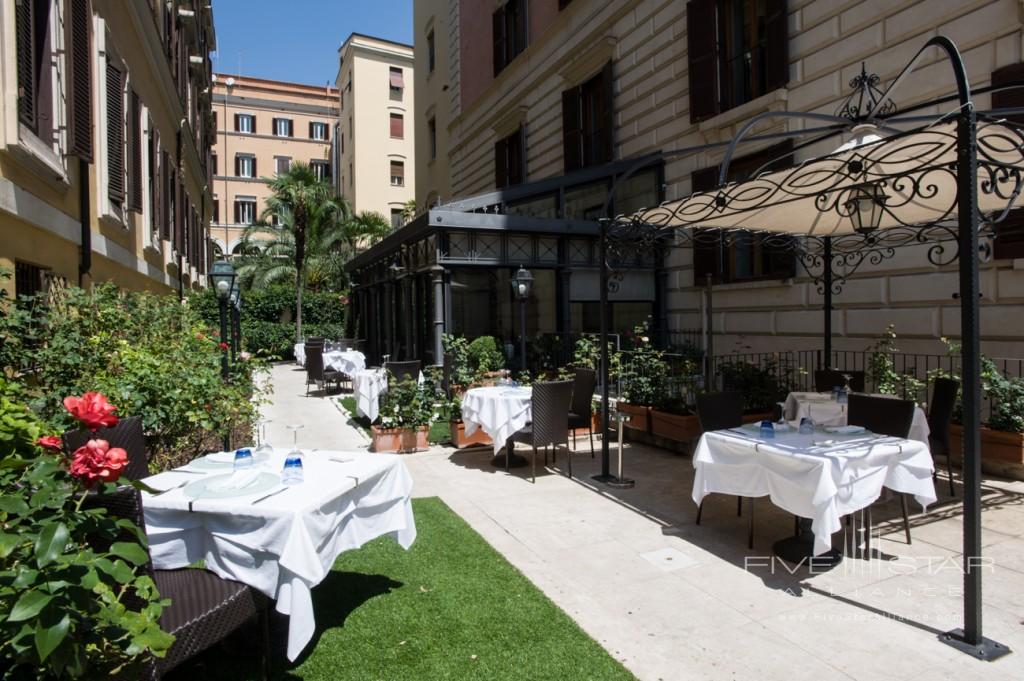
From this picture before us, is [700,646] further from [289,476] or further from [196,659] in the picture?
[196,659]

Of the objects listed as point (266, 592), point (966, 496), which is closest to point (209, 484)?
point (266, 592)

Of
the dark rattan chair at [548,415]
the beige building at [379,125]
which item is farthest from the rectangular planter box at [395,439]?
the beige building at [379,125]

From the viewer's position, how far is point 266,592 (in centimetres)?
279

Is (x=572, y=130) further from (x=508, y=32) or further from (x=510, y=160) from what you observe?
(x=508, y=32)

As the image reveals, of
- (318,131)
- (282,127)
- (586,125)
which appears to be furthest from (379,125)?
(586,125)

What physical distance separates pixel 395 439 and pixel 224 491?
16.6 feet

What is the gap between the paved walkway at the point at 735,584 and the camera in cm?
307

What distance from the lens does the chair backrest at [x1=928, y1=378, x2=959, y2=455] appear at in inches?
221

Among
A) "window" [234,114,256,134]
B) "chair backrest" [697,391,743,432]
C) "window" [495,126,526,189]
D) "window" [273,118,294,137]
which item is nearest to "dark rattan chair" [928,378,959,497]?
"chair backrest" [697,391,743,432]

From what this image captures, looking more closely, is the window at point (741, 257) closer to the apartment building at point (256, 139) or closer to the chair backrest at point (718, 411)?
the chair backrest at point (718, 411)

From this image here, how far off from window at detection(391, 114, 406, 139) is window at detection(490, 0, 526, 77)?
19694 millimetres

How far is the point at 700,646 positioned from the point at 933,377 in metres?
5.46

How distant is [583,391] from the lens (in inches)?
307

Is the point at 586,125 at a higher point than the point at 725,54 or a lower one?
higher
